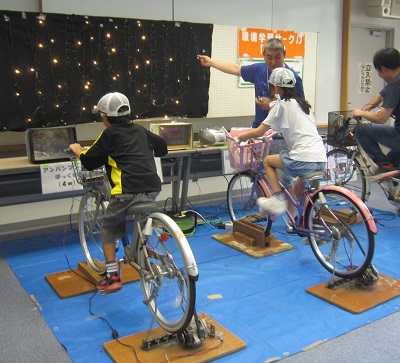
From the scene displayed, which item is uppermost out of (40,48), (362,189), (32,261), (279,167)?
(40,48)

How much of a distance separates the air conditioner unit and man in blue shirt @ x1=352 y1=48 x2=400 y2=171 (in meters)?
2.46

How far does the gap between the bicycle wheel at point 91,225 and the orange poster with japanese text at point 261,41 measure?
2.90m

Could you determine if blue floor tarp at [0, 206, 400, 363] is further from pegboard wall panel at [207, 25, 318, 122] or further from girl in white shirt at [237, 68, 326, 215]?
pegboard wall panel at [207, 25, 318, 122]

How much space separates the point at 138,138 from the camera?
2824 mm

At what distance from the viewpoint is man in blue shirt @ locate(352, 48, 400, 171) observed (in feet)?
13.4

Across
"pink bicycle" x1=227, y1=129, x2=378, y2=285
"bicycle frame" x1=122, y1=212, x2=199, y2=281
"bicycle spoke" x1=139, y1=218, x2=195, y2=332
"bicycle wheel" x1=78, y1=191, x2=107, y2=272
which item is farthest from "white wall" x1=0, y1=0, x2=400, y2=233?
"bicycle spoke" x1=139, y1=218, x2=195, y2=332

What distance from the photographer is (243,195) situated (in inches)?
174

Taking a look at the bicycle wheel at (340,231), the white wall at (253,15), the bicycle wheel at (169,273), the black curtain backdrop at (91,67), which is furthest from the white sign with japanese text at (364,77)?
the bicycle wheel at (169,273)

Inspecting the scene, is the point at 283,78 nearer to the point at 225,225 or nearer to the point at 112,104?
the point at 112,104

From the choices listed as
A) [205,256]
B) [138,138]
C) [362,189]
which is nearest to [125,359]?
[138,138]

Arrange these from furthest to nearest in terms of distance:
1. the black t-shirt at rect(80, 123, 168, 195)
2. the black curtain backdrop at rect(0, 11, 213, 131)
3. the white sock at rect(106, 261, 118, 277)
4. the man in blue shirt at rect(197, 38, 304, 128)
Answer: the black curtain backdrop at rect(0, 11, 213, 131), the man in blue shirt at rect(197, 38, 304, 128), the white sock at rect(106, 261, 118, 277), the black t-shirt at rect(80, 123, 168, 195)

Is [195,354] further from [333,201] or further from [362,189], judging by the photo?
[362,189]

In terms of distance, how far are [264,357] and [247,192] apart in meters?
2.10

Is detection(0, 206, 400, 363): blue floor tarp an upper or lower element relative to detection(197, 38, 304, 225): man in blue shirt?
lower
